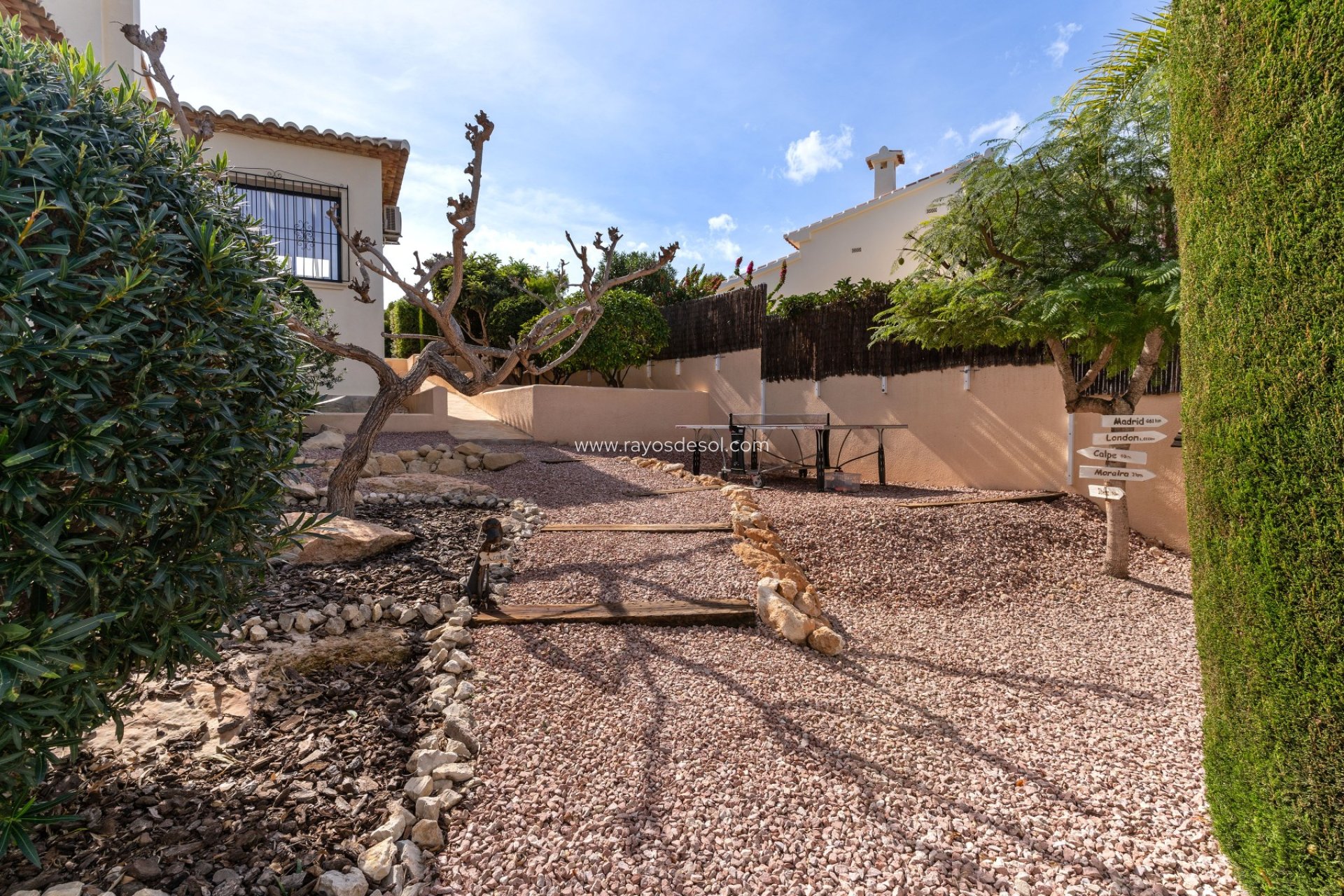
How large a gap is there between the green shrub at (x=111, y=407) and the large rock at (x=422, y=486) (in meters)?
4.50

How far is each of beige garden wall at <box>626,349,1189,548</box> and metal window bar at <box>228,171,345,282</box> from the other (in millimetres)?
8387

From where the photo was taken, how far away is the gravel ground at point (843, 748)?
205cm

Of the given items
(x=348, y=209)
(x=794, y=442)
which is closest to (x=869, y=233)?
(x=794, y=442)

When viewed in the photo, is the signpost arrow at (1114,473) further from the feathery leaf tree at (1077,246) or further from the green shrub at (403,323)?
the green shrub at (403,323)

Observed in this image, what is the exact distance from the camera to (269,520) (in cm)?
209

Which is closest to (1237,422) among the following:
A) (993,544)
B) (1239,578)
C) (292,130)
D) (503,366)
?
(1239,578)

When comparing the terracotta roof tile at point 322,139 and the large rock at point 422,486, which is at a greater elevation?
the terracotta roof tile at point 322,139

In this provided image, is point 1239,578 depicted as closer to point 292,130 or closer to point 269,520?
point 269,520

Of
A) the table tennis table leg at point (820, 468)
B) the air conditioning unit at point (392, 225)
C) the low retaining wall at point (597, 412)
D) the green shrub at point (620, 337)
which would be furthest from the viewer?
the green shrub at point (620, 337)

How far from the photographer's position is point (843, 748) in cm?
268

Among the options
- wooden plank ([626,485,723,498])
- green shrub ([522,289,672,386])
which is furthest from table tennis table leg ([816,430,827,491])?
green shrub ([522,289,672,386])

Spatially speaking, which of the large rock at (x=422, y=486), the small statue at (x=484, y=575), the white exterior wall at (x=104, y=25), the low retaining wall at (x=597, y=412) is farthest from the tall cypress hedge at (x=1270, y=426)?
the low retaining wall at (x=597, y=412)

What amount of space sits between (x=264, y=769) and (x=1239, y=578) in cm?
344

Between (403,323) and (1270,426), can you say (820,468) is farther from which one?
(403,323)
